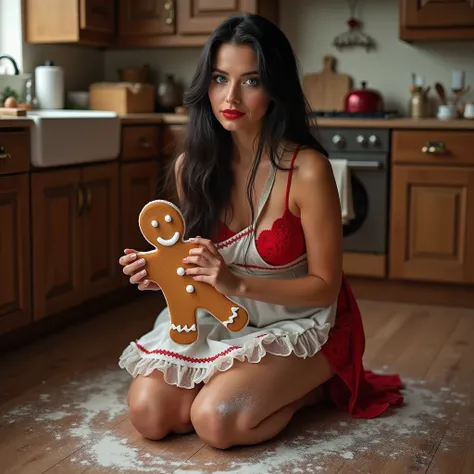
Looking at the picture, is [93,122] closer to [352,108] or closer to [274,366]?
[352,108]

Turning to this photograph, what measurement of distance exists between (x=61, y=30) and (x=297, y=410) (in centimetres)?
234

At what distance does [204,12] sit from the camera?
407 cm

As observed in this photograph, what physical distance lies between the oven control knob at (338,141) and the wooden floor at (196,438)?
1003 mm

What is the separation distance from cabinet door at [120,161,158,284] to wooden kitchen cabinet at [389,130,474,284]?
111 centimetres

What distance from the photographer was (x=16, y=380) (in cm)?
262

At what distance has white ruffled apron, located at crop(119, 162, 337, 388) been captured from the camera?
210 cm

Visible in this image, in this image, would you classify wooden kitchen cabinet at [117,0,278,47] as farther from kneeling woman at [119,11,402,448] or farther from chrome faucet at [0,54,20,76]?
kneeling woman at [119,11,402,448]

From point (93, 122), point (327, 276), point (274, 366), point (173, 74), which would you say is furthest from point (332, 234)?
point (173, 74)

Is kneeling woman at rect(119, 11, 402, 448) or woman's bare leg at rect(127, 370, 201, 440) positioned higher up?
kneeling woman at rect(119, 11, 402, 448)

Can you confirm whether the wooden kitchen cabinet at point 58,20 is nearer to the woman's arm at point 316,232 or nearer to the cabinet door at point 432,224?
the cabinet door at point 432,224

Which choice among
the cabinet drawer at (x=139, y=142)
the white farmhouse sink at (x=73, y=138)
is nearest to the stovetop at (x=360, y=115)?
the cabinet drawer at (x=139, y=142)

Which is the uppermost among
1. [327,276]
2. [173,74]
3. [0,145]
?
[173,74]

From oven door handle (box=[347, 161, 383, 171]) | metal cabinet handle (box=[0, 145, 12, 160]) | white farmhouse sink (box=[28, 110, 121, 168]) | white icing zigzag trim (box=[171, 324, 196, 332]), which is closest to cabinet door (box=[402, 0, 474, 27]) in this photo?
oven door handle (box=[347, 161, 383, 171])

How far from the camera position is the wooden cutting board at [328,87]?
4223 mm
